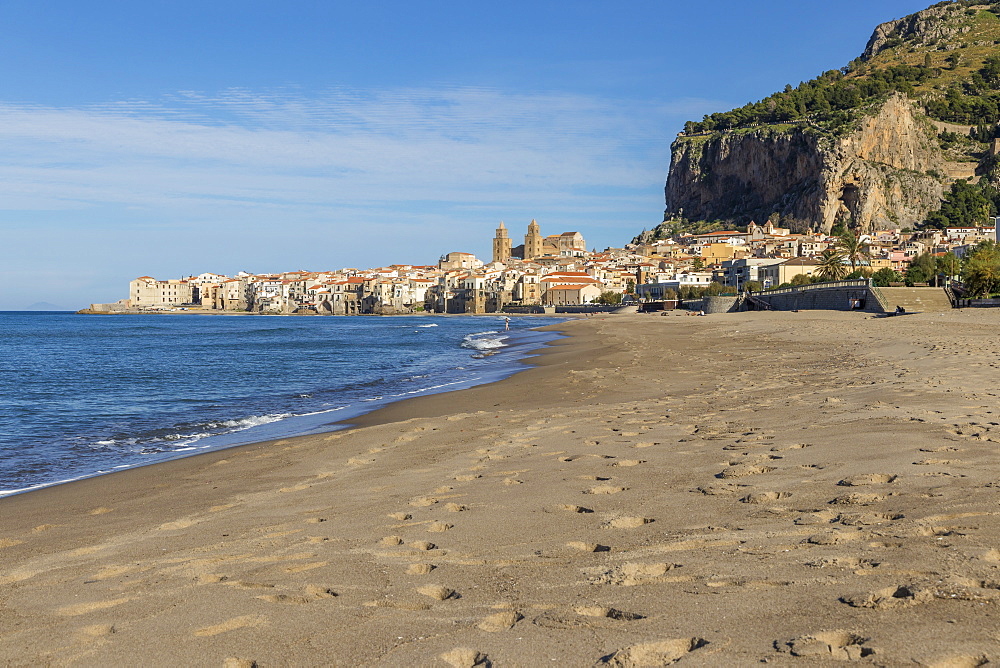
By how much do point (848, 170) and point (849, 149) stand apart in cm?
402

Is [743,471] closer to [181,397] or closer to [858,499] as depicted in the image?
[858,499]

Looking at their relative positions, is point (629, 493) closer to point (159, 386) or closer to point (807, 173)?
point (159, 386)

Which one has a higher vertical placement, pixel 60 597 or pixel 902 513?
pixel 902 513

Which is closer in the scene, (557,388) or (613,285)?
(557,388)


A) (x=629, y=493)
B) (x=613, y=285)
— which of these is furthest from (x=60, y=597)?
(x=613, y=285)

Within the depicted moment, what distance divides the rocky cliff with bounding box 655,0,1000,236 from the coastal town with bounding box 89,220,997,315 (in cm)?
884

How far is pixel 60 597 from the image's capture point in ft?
14.3

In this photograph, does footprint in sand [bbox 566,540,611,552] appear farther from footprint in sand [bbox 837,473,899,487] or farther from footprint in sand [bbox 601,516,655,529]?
footprint in sand [bbox 837,473,899,487]

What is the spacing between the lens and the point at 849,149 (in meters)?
146

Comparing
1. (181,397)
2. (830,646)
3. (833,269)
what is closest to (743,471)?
(830,646)

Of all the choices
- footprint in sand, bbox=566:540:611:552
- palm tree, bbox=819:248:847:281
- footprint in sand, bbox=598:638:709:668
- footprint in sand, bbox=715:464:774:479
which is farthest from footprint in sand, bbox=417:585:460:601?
palm tree, bbox=819:248:847:281

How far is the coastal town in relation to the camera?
11400 centimetres

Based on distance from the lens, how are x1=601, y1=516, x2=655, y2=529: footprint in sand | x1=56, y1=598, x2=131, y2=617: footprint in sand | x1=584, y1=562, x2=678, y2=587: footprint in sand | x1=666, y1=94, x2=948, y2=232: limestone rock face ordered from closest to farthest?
x1=584, y1=562, x2=678, y2=587: footprint in sand
x1=56, y1=598, x2=131, y2=617: footprint in sand
x1=601, y1=516, x2=655, y2=529: footprint in sand
x1=666, y1=94, x2=948, y2=232: limestone rock face

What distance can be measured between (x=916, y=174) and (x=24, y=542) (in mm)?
170499
